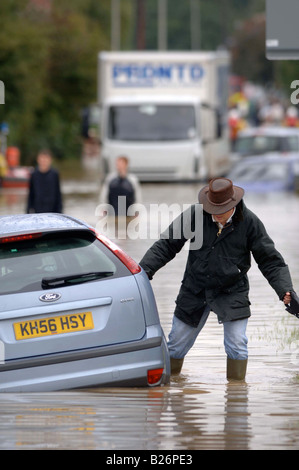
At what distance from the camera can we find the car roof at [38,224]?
7.66 metres

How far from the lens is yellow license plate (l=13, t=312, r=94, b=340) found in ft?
24.3

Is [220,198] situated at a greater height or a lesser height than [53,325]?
greater

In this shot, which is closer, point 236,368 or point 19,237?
point 19,237

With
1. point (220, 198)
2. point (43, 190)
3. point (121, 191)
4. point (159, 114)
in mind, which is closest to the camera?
point (220, 198)

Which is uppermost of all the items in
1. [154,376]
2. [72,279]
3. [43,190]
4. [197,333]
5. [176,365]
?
[72,279]

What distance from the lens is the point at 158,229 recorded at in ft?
67.3

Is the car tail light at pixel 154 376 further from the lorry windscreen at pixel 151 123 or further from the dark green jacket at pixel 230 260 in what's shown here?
the lorry windscreen at pixel 151 123

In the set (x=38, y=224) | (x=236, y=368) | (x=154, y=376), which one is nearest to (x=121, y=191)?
(x=236, y=368)

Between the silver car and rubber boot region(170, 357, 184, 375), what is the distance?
104 cm

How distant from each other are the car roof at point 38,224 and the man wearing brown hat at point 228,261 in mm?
755

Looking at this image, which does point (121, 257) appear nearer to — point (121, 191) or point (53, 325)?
point (53, 325)

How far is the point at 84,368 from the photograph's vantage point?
7469 mm

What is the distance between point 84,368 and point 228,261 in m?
1.32
